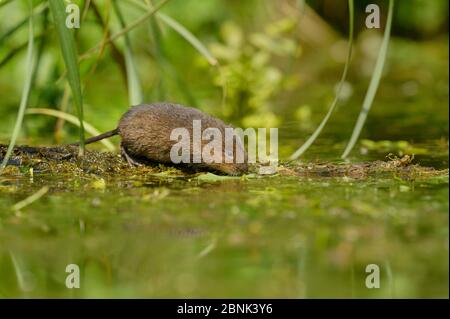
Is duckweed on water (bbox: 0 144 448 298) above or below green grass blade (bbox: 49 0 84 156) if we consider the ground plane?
below

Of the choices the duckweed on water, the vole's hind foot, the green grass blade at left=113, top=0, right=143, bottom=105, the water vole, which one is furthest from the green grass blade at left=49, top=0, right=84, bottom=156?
the green grass blade at left=113, top=0, right=143, bottom=105

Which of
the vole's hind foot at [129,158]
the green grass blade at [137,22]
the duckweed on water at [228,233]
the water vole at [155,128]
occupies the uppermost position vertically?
the green grass blade at [137,22]

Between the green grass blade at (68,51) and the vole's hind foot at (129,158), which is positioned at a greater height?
the green grass blade at (68,51)

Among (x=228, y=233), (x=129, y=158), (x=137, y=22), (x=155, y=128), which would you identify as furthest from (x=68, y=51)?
(x=228, y=233)

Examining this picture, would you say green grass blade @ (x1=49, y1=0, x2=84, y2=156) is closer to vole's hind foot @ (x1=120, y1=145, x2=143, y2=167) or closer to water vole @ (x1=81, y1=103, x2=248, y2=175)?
water vole @ (x1=81, y1=103, x2=248, y2=175)

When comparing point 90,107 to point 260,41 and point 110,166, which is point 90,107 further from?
point 110,166

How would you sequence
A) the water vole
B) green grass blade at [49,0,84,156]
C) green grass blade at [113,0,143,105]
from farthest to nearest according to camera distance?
1. green grass blade at [113,0,143,105]
2. the water vole
3. green grass blade at [49,0,84,156]

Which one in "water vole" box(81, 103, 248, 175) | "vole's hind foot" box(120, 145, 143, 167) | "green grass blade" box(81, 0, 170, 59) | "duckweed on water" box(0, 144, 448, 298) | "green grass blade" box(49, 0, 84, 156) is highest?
"green grass blade" box(81, 0, 170, 59)

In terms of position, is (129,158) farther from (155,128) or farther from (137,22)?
(137,22)

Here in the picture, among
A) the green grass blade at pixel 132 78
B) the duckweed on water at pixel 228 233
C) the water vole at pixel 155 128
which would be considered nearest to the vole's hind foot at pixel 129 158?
the water vole at pixel 155 128

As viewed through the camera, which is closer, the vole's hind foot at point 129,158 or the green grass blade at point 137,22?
the green grass blade at point 137,22

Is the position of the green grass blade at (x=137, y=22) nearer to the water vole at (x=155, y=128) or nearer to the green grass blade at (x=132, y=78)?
the green grass blade at (x=132, y=78)
